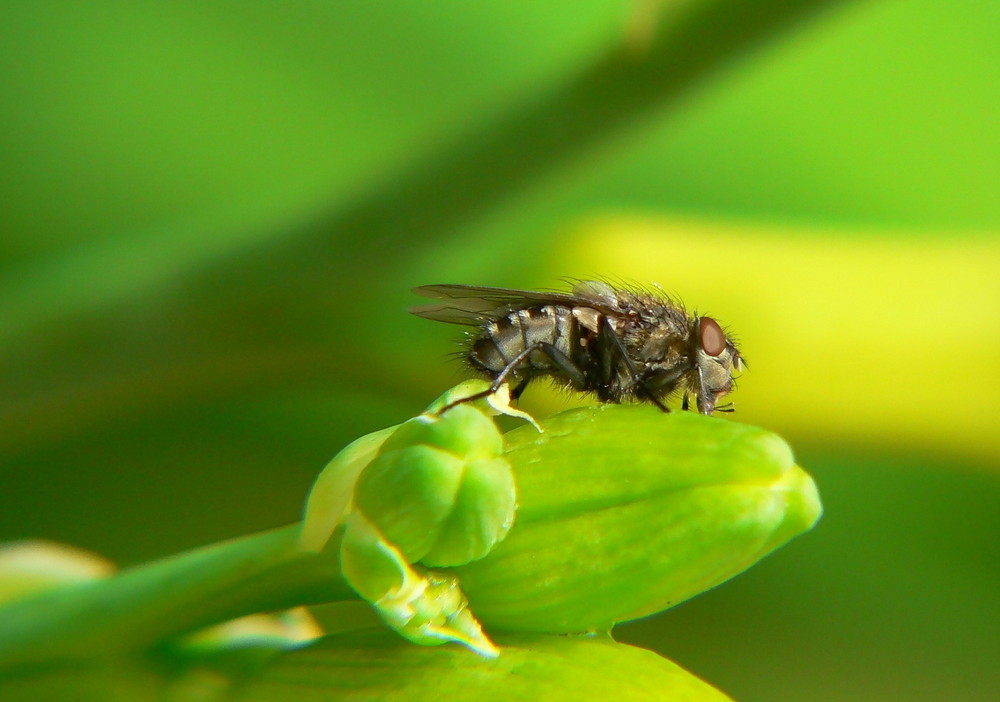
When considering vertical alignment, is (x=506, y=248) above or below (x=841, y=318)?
above

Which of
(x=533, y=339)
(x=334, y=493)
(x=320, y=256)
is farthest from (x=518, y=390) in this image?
(x=334, y=493)

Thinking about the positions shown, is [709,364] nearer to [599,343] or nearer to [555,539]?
[599,343]

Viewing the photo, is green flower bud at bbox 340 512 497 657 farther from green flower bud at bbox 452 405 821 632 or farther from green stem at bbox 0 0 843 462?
green stem at bbox 0 0 843 462

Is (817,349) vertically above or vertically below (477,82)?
below

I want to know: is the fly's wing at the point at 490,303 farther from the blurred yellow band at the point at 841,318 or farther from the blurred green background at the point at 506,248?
the blurred yellow band at the point at 841,318

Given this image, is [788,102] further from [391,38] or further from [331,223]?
[331,223]

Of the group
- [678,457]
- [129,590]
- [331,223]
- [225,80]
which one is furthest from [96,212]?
[678,457]

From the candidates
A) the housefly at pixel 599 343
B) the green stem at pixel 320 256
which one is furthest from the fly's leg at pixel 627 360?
the green stem at pixel 320 256
